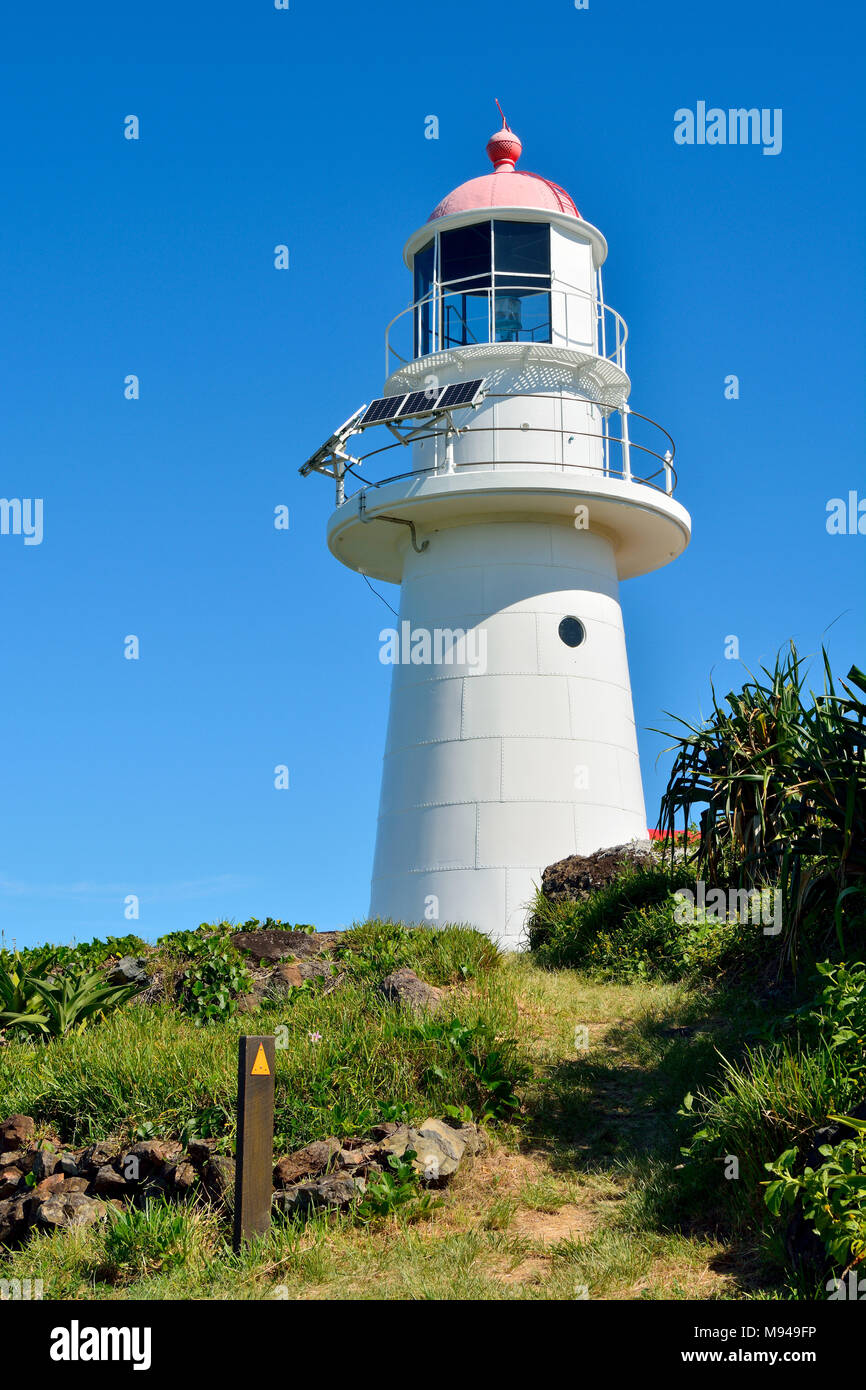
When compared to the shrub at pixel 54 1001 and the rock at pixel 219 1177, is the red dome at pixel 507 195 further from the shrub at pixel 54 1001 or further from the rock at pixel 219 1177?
the rock at pixel 219 1177

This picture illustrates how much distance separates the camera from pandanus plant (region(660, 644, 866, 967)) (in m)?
9.43

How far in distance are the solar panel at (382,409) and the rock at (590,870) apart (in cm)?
678

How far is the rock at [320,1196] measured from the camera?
853 centimetres

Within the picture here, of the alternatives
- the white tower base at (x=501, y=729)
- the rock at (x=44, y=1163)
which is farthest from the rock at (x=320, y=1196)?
the white tower base at (x=501, y=729)

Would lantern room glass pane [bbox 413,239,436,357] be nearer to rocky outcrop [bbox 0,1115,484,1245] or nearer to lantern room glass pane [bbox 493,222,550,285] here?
lantern room glass pane [bbox 493,222,550,285]

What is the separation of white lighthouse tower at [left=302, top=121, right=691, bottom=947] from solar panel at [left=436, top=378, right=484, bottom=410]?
27 mm

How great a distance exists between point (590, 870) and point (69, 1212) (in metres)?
8.35

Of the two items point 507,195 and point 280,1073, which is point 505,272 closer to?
point 507,195

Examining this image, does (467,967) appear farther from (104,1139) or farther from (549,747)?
(549,747)

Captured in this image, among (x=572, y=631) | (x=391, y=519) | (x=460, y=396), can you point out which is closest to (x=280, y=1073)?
(x=572, y=631)

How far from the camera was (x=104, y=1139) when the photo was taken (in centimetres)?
984

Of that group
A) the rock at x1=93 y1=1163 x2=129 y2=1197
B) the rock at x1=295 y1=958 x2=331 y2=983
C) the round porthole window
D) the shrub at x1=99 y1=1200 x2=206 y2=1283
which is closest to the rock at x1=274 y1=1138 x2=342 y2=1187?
the shrub at x1=99 y1=1200 x2=206 y2=1283
